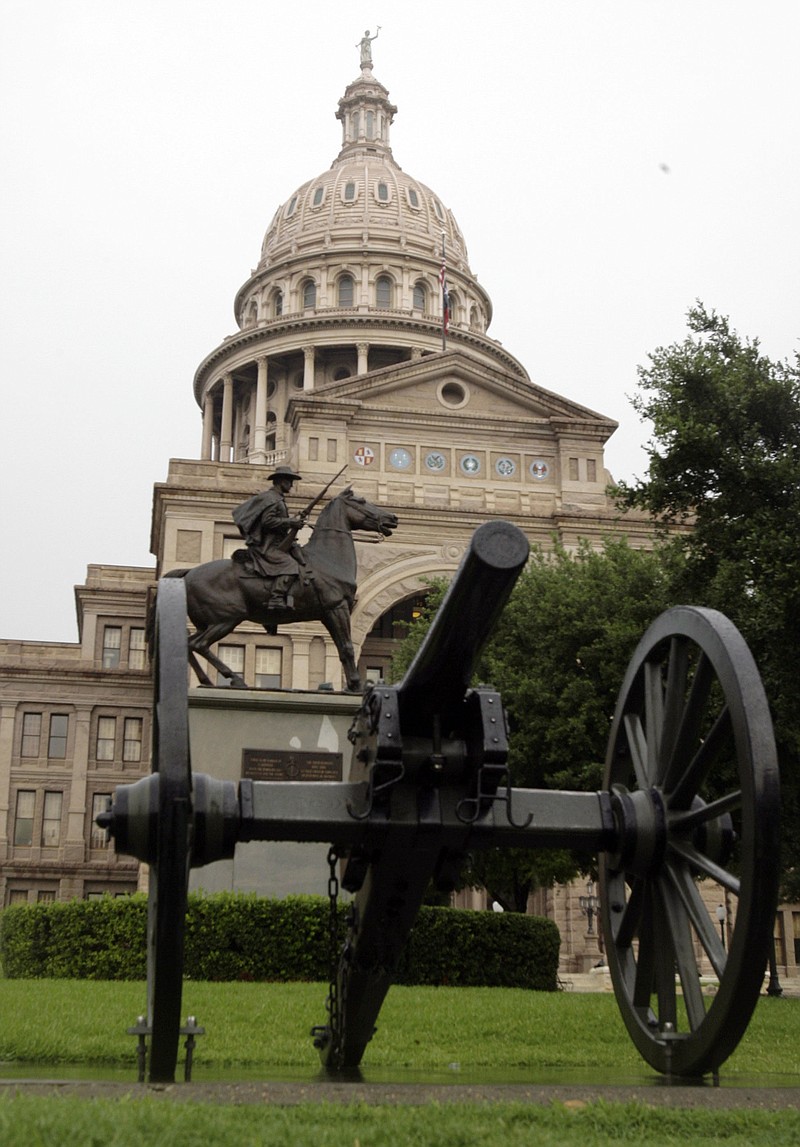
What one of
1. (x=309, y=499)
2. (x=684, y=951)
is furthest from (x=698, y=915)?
(x=309, y=499)

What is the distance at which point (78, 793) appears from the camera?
6500 cm

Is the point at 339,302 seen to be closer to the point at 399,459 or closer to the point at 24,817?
the point at 399,459

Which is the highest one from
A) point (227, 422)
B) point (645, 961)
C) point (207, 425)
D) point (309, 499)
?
point (207, 425)

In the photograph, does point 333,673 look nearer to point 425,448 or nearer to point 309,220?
point 425,448

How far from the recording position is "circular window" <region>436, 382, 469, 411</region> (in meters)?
60.6

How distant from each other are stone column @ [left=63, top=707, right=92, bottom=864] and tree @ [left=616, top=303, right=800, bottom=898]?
47.3 metres

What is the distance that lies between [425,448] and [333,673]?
1094cm

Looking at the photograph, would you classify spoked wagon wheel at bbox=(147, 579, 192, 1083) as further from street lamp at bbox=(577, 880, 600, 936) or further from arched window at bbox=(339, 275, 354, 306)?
arched window at bbox=(339, 275, 354, 306)

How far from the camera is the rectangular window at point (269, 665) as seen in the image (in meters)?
54.3

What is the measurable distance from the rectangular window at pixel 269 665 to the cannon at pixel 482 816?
47746 millimetres

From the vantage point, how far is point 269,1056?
1036 centimetres

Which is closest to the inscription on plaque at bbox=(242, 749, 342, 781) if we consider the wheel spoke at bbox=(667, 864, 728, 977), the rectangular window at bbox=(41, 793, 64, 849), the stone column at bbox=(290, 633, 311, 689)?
the wheel spoke at bbox=(667, 864, 728, 977)

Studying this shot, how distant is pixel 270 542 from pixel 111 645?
176 ft

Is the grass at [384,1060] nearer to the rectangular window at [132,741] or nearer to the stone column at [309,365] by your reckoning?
the rectangular window at [132,741]
